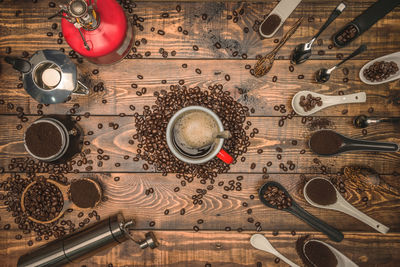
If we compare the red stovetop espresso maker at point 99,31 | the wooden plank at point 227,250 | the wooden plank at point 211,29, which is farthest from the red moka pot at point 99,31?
the wooden plank at point 227,250

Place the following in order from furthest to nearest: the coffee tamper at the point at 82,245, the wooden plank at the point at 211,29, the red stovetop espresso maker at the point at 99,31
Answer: the wooden plank at the point at 211,29 → the coffee tamper at the point at 82,245 → the red stovetop espresso maker at the point at 99,31

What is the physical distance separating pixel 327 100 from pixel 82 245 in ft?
5.05

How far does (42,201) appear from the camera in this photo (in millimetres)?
1436

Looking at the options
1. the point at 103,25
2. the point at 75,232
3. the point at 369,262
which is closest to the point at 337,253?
the point at 369,262

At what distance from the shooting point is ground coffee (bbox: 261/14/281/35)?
4.74ft

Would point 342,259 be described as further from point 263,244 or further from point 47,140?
point 47,140

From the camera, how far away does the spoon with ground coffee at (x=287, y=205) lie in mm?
1446

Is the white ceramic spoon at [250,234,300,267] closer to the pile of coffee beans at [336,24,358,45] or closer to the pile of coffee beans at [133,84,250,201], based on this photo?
the pile of coffee beans at [133,84,250,201]

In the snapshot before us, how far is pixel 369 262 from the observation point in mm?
1503

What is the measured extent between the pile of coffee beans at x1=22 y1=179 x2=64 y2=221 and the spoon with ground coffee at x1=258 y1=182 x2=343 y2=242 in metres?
1.13

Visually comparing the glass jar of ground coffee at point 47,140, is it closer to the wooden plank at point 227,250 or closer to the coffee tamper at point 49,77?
Answer: the coffee tamper at point 49,77

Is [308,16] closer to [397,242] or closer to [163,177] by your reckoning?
[163,177]

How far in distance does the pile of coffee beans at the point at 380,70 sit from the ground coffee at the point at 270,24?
0.57m

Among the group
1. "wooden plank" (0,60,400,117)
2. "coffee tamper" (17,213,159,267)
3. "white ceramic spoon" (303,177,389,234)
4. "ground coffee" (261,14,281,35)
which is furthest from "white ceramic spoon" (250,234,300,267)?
"ground coffee" (261,14,281,35)
